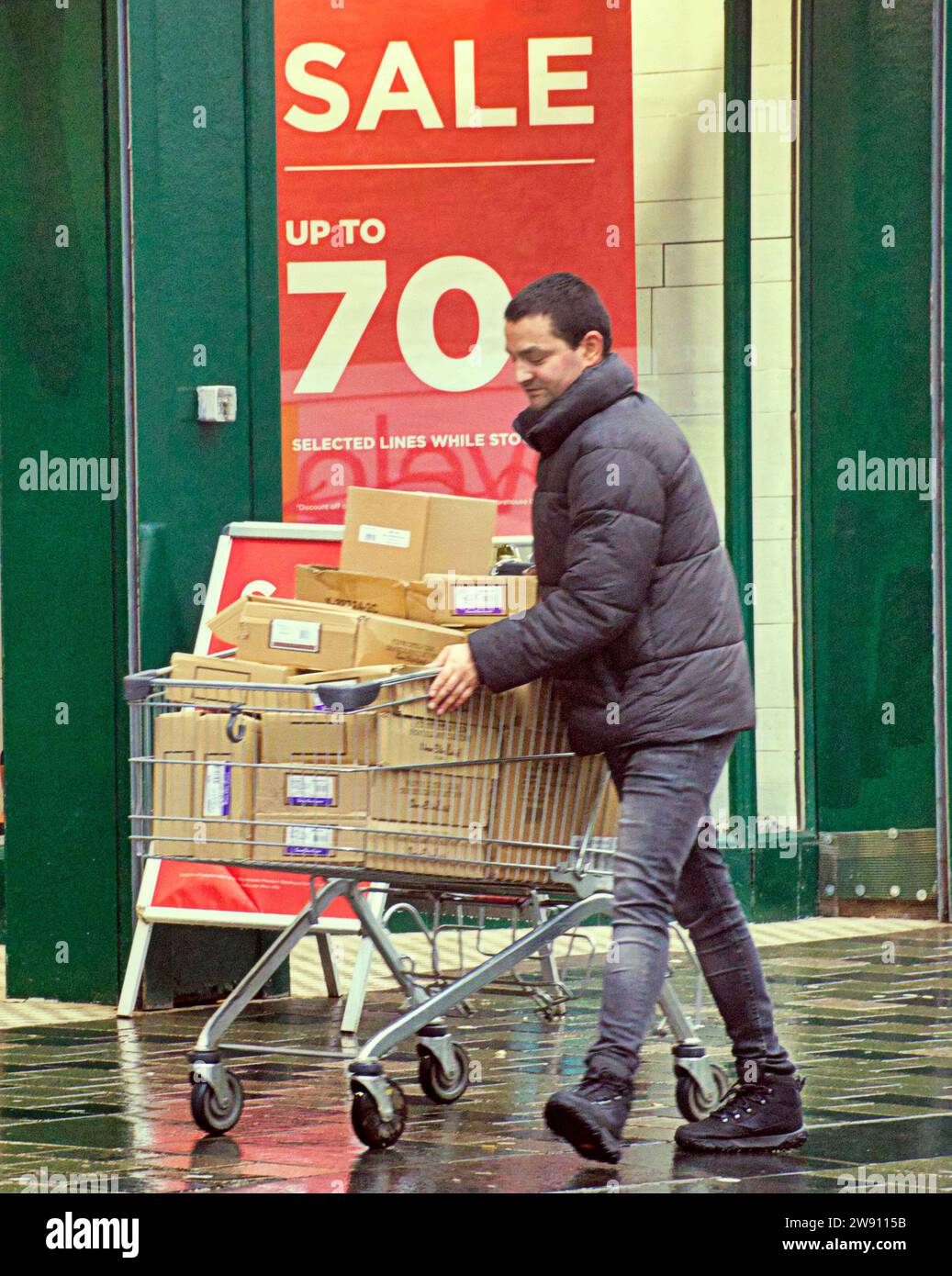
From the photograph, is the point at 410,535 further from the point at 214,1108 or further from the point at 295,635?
Answer: the point at 214,1108

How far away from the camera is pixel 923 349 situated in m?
9.38

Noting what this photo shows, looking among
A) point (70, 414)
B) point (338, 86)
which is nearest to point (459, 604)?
point (70, 414)

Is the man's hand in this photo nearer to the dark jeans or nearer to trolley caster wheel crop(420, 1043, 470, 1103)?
the dark jeans

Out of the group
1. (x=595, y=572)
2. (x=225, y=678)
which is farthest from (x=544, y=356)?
(x=225, y=678)

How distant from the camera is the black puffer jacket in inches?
196

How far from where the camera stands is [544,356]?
16.9ft

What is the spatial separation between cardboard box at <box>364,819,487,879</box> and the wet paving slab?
644 mm

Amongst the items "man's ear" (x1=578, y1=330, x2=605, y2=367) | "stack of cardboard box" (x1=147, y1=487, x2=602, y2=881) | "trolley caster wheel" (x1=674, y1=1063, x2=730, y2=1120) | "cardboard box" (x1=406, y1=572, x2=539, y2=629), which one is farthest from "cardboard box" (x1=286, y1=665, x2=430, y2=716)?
"trolley caster wheel" (x1=674, y1=1063, x2=730, y2=1120)

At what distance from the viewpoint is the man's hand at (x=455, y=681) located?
16.7ft

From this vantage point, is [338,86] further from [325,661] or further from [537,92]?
[325,661]

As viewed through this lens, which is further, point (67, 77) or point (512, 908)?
point (67, 77)

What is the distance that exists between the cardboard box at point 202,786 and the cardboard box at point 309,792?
0.17ft

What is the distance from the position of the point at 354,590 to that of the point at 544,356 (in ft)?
2.79
